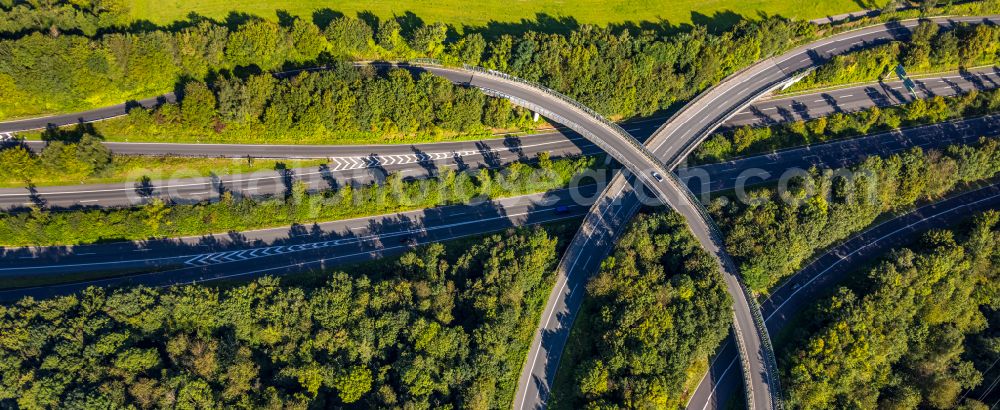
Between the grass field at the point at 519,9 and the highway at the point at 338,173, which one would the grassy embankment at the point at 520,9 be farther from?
the highway at the point at 338,173

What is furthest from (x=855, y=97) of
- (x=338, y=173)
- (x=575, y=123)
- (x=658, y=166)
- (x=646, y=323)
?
(x=338, y=173)

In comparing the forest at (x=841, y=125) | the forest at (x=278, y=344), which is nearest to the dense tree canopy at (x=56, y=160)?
the forest at (x=278, y=344)

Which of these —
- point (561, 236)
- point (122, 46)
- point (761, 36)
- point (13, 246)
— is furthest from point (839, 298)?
point (13, 246)

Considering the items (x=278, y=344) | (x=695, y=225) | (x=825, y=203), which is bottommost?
(x=278, y=344)

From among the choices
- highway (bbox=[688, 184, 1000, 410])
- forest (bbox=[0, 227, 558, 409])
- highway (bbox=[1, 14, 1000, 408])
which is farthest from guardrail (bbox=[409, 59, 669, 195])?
highway (bbox=[688, 184, 1000, 410])

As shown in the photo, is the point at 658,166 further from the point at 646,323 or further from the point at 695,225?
the point at 646,323

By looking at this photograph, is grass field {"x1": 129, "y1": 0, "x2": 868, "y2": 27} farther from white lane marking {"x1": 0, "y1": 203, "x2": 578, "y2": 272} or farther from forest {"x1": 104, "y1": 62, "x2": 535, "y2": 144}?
white lane marking {"x1": 0, "y1": 203, "x2": 578, "y2": 272}

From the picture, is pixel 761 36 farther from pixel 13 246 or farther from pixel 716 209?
pixel 13 246
